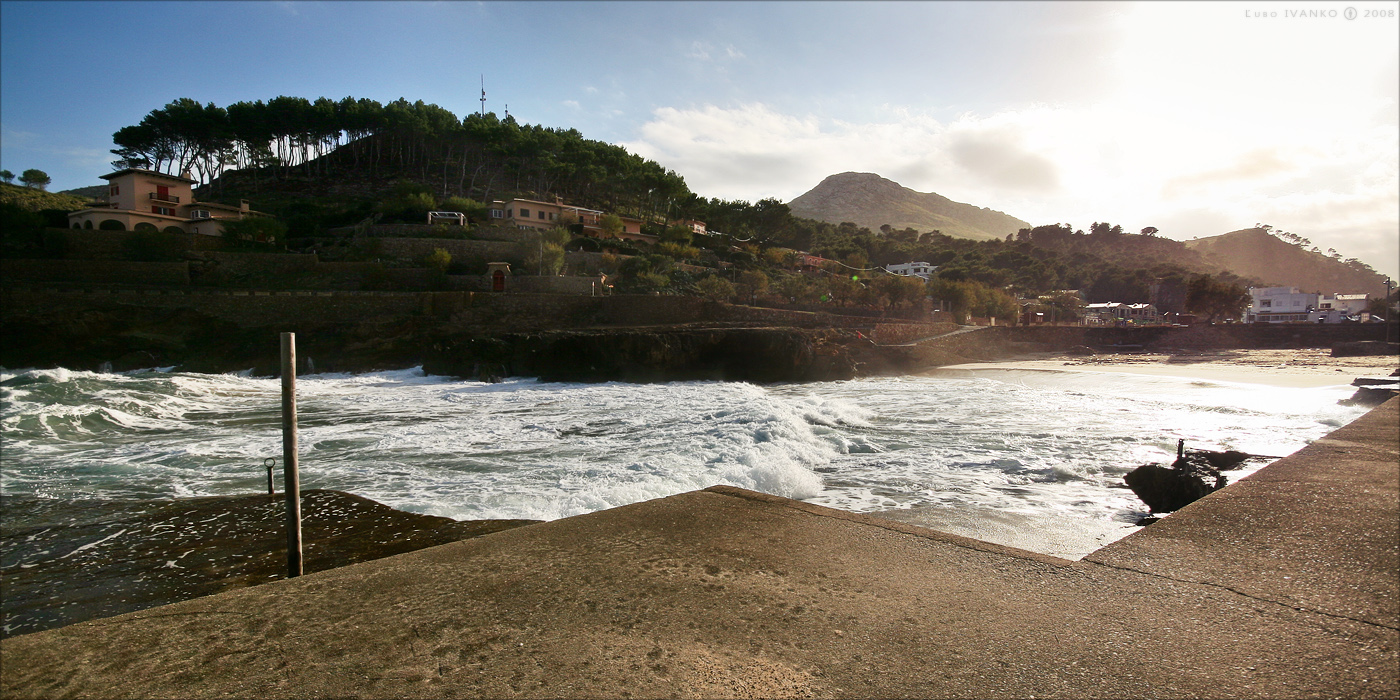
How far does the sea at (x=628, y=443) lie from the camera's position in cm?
761

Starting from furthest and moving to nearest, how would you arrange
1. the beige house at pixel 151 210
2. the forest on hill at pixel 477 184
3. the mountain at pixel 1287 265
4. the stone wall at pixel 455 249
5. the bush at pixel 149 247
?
the mountain at pixel 1287 265 < the forest on hill at pixel 477 184 < the stone wall at pixel 455 249 < the beige house at pixel 151 210 < the bush at pixel 149 247

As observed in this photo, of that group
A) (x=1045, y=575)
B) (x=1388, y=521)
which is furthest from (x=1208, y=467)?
(x=1045, y=575)

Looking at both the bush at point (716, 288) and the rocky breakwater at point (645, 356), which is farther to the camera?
the bush at point (716, 288)

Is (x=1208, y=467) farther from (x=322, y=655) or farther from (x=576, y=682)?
(x=322, y=655)

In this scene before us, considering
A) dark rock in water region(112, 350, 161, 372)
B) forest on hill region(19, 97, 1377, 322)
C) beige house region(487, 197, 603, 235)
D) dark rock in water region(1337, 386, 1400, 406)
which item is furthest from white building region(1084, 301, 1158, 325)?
dark rock in water region(112, 350, 161, 372)

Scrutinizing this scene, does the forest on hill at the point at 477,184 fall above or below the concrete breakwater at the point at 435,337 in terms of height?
above

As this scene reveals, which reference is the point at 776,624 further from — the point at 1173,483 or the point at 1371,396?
the point at 1371,396

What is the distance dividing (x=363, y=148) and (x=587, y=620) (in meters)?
78.5

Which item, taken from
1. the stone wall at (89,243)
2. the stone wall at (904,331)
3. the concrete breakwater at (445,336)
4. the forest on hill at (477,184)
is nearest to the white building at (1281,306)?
the forest on hill at (477,184)

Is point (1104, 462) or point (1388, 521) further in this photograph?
point (1104, 462)

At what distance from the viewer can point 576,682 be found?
218 centimetres

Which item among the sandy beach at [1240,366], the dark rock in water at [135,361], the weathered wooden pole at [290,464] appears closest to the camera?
the weathered wooden pole at [290,464]

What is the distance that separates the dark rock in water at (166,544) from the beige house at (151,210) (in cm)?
3835

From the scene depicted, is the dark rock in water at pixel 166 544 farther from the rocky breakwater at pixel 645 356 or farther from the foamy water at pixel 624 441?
the rocky breakwater at pixel 645 356
